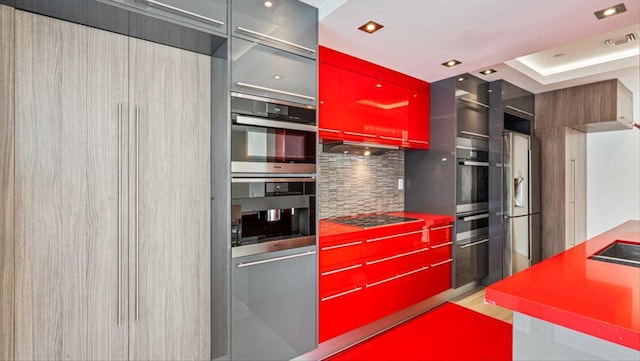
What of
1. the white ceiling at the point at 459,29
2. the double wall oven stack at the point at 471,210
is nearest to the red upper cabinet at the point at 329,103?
the white ceiling at the point at 459,29

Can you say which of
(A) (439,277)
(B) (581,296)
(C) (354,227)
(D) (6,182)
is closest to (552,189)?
(A) (439,277)

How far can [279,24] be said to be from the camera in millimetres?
2045

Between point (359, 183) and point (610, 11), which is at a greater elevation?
point (610, 11)

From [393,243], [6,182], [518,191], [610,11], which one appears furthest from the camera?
[518,191]

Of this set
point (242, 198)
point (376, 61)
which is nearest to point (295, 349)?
point (242, 198)

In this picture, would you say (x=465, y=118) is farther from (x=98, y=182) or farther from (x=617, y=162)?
(x=98, y=182)

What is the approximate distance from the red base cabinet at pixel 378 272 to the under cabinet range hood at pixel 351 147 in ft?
2.50

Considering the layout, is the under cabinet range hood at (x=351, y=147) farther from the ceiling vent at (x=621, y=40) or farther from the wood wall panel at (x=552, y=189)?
the wood wall panel at (x=552, y=189)

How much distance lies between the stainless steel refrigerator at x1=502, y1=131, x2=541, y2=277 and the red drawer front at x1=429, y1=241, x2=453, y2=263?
89 centimetres

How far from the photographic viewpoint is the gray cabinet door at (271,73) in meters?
1.89

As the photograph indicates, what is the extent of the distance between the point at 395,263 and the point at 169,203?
1.96m

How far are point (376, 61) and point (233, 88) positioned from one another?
1599mm

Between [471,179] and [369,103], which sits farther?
[471,179]

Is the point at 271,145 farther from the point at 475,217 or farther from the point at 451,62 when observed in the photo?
the point at 475,217
